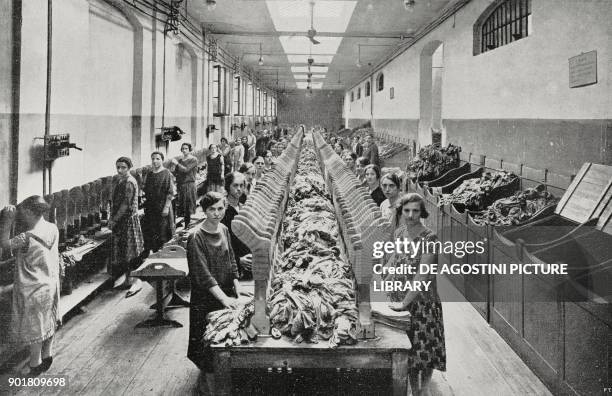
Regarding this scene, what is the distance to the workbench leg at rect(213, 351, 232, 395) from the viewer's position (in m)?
2.88

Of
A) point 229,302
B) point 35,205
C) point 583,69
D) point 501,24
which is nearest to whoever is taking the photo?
point 229,302

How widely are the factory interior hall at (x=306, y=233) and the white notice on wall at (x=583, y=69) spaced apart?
37 mm

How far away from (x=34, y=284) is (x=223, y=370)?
2153 mm

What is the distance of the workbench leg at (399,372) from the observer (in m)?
2.87

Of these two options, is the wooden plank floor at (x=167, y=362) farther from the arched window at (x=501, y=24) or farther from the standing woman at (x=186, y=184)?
the arched window at (x=501, y=24)

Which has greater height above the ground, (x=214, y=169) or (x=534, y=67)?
(x=534, y=67)

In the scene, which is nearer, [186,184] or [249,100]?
[186,184]

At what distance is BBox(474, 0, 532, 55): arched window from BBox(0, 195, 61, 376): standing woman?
7.83m

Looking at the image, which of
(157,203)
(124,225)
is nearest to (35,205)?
(124,225)

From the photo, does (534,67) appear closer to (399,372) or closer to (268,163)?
(268,163)

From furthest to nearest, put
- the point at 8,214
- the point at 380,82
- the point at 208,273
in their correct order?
the point at 380,82, the point at 8,214, the point at 208,273

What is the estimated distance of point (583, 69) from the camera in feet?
22.5

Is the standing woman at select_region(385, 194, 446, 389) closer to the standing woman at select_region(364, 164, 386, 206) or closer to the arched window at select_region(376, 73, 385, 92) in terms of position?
the standing woman at select_region(364, 164, 386, 206)

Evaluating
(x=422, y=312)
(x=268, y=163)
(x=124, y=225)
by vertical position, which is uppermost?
(x=268, y=163)
